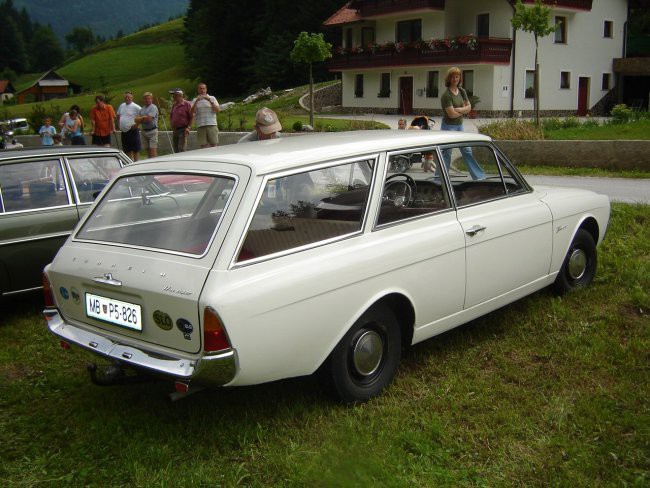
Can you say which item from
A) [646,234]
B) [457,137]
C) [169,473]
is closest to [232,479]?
[169,473]

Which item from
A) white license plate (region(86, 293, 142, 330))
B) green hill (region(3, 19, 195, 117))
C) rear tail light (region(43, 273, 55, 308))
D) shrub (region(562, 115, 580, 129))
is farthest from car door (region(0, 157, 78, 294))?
green hill (region(3, 19, 195, 117))

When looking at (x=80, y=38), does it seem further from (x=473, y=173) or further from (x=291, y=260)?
(x=291, y=260)

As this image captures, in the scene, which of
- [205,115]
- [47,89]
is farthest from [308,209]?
[47,89]

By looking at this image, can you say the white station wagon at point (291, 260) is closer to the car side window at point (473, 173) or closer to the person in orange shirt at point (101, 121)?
the car side window at point (473, 173)

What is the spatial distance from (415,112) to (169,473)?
38569mm

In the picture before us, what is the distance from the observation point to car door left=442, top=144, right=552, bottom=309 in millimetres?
4660

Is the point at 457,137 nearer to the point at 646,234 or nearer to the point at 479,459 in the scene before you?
the point at 479,459

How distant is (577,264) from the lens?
19.0 ft

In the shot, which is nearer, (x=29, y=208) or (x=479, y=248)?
(x=479, y=248)

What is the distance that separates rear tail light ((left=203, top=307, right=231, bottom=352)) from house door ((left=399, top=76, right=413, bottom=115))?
38.9 meters

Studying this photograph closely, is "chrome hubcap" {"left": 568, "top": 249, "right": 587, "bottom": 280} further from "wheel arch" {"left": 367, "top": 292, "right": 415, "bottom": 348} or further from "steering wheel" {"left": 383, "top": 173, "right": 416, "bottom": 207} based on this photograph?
"wheel arch" {"left": 367, "top": 292, "right": 415, "bottom": 348}

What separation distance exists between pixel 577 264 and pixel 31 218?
15.3 ft

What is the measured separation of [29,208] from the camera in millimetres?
6141

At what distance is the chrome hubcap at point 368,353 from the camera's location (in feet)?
13.1
